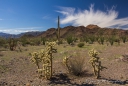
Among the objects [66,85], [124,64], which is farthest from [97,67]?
[124,64]

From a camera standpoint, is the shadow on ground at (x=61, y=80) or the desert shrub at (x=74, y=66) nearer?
the shadow on ground at (x=61, y=80)

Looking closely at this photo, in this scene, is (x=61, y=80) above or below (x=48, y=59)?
below

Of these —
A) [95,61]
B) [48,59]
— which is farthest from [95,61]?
[48,59]

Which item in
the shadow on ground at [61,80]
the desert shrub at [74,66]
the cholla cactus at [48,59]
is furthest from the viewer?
the desert shrub at [74,66]

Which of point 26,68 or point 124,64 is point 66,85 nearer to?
point 26,68

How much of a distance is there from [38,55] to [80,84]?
251 centimetres

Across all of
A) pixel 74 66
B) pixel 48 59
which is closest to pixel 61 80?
pixel 48 59

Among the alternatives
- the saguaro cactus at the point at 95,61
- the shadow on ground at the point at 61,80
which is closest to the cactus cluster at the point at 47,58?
the shadow on ground at the point at 61,80

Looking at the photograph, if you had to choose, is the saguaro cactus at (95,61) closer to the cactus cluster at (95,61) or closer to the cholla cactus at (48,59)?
the cactus cluster at (95,61)

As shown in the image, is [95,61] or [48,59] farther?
[95,61]

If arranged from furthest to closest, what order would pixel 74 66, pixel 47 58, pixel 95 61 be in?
1. pixel 74 66
2. pixel 95 61
3. pixel 47 58

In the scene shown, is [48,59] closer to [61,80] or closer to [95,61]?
[61,80]

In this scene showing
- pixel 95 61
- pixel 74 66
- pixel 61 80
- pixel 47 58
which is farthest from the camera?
pixel 74 66

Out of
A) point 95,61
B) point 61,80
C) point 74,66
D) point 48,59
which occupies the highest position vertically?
point 48,59
